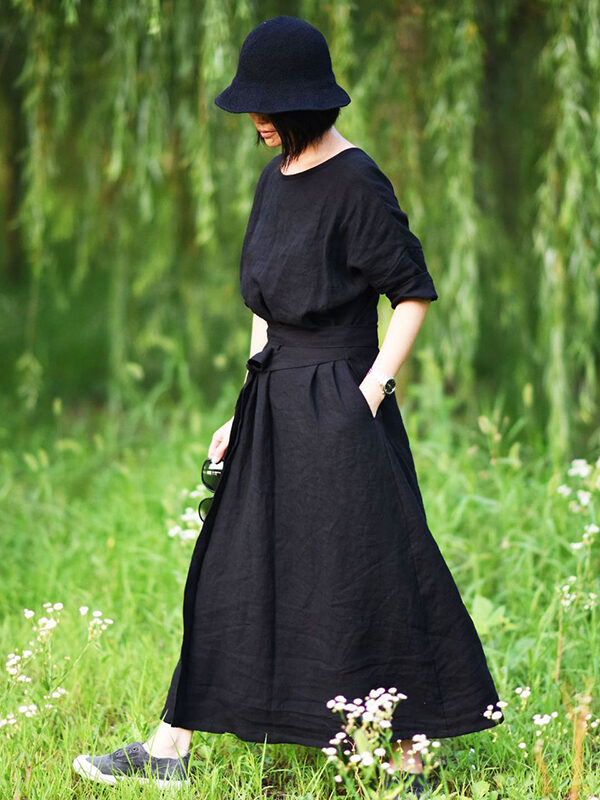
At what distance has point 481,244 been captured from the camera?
4176 mm

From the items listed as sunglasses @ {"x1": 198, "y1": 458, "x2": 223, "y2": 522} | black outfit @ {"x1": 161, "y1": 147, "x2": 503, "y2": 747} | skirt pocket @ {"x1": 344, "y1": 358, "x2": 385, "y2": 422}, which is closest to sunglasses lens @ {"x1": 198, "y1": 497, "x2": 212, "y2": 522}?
sunglasses @ {"x1": 198, "y1": 458, "x2": 223, "y2": 522}

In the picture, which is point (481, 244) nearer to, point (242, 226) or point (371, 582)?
point (242, 226)

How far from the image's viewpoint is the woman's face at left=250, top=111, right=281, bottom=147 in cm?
211

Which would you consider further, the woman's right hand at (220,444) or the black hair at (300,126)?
the woman's right hand at (220,444)

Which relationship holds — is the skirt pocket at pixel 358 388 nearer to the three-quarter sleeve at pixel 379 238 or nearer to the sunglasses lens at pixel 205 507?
the three-quarter sleeve at pixel 379 238

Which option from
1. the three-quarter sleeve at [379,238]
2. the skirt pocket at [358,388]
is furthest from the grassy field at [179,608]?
the three-quarter sleeve at [379,238]

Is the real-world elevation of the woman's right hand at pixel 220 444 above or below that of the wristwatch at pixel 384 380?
below

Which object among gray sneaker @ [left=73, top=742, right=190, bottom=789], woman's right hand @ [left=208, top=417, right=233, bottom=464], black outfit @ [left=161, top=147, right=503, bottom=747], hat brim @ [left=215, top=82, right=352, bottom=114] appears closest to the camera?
hat brim @ [left=215, top=82, right=352, bottom=114]

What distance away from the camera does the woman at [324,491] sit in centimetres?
212

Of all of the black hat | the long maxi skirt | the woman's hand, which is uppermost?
the black hat

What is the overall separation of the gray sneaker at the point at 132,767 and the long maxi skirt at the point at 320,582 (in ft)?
0.37

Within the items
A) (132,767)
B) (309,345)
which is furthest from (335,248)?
(132,767)

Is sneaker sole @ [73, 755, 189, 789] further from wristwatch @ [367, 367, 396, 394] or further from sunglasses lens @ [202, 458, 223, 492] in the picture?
wristwatch @ [367, 367, 396, 394]

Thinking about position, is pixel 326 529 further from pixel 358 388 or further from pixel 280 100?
pixel 280 100
